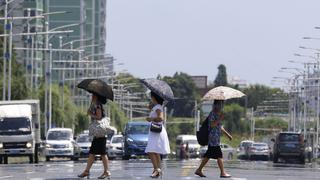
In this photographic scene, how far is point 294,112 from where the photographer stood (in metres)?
145

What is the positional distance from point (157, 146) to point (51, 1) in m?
141

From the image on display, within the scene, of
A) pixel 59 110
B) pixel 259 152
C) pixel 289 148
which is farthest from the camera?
pixel 59 110

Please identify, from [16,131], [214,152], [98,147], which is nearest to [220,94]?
[214,152]

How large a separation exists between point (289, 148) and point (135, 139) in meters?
14.6

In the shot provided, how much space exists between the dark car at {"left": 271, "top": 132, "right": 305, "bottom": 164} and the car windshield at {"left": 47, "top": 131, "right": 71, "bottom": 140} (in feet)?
41.2

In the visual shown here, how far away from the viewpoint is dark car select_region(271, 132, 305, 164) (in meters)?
68.5

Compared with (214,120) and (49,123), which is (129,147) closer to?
(214,120)

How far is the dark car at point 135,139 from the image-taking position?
57.0 meters

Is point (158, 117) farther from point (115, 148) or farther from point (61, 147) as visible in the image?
point (115, 148)

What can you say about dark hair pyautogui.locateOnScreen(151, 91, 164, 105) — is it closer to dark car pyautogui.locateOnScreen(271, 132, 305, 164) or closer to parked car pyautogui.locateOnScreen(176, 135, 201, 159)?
dark car pyautogui.locateOnScreen(271, 132, 305, 164)

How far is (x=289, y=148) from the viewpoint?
68.9 m

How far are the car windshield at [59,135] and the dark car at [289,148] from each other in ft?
41.2

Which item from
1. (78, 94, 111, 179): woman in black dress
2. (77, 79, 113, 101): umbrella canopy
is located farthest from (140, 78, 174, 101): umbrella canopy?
(78, 94, 111, 179): woman in black dress

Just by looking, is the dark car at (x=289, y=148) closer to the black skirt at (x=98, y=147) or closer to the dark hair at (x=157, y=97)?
the dark hair at (x=157, y=97)
